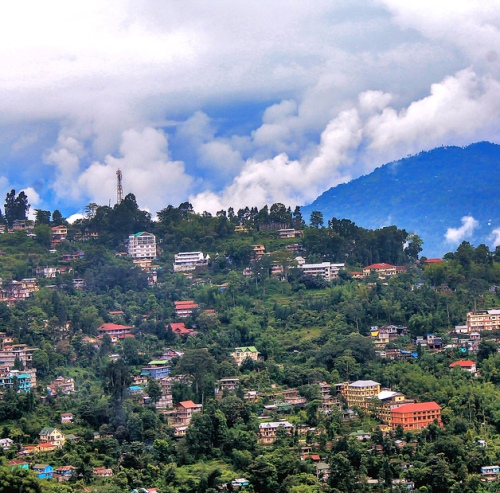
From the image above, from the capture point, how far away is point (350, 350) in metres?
29.9

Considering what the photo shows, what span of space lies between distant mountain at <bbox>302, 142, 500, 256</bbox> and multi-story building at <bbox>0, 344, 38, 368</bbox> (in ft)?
76.6

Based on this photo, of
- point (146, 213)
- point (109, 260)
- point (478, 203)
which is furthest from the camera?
point (478, 203)

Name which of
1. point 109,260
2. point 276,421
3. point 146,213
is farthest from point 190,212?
point 276,421

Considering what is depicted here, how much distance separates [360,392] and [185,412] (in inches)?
181

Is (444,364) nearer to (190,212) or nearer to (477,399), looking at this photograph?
(477,399)

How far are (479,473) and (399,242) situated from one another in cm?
1646

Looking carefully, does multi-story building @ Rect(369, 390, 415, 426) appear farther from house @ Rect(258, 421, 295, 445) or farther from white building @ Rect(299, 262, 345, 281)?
white building @ Rect(299, 262, 345, 281)

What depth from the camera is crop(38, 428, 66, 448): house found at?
2458cm

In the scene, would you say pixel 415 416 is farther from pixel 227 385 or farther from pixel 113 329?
pixel 113 329

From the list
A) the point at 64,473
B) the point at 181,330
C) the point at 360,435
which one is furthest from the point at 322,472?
the point at 181,330

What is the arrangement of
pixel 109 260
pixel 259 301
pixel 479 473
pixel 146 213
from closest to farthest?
pixel 479 473, pixel 259 301, pixel 109 260, pixel 146 213

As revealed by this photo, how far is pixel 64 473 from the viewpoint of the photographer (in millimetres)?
23000

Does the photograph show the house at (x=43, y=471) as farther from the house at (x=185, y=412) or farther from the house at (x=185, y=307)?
the house at (x=185, y=307)

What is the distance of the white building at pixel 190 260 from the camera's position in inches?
1510
